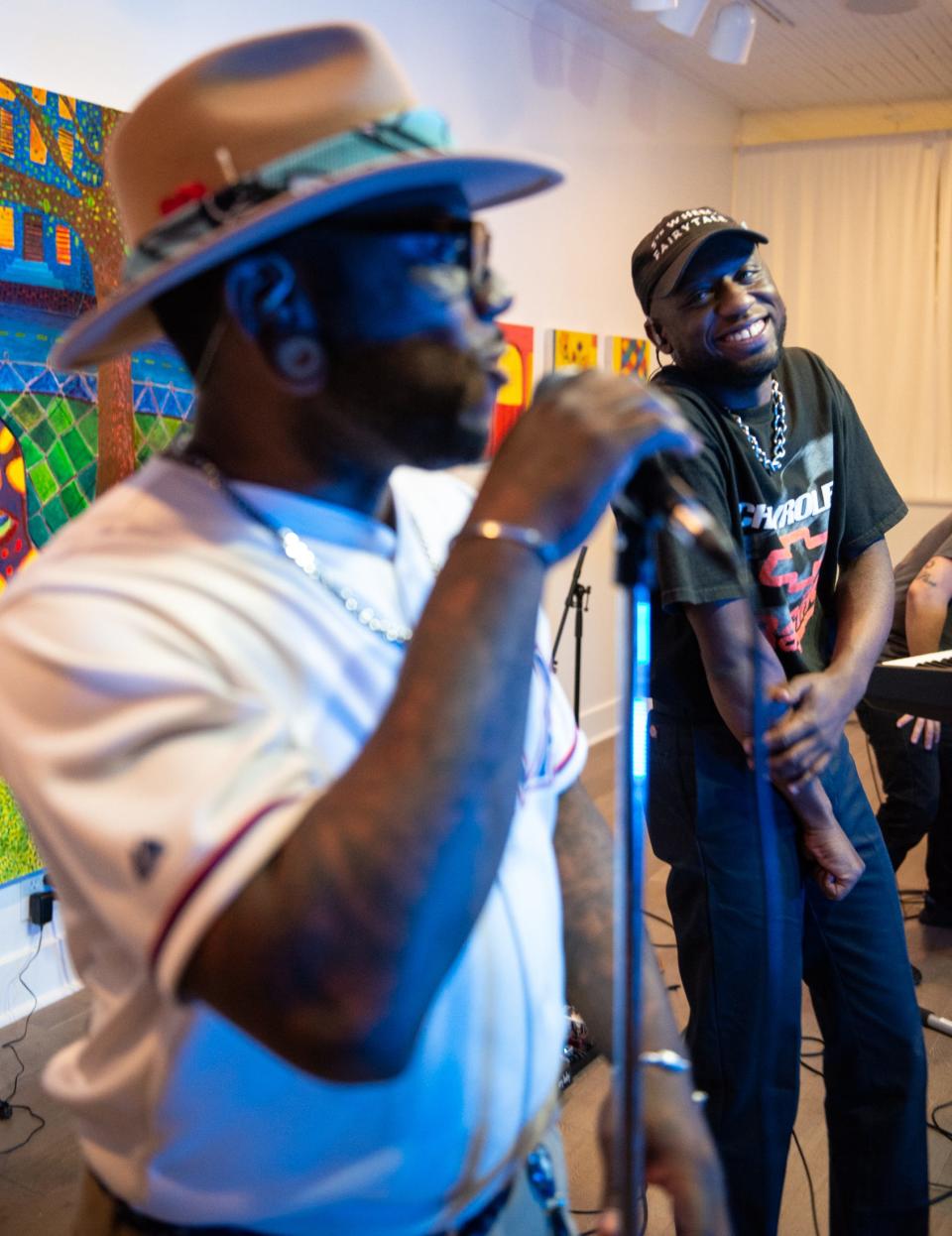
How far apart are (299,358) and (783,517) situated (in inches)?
53.3

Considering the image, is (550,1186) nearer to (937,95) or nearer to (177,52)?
(177,52)

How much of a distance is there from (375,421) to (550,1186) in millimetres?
695

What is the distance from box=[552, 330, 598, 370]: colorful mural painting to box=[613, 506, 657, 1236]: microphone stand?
203 inches

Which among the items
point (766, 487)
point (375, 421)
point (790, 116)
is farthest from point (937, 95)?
point (375, 421)

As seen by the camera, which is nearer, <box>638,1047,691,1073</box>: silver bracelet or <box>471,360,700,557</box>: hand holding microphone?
<box>471,360,700,557</box>: hand holding microphone

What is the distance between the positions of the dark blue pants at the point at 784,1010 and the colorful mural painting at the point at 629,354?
4.85 metres

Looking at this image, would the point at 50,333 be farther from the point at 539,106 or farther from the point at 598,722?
the point at 598,722

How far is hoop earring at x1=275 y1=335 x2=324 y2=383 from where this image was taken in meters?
0.89

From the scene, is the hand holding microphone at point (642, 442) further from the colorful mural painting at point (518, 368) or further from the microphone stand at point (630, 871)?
the colorful mural painting at point (518, 368)

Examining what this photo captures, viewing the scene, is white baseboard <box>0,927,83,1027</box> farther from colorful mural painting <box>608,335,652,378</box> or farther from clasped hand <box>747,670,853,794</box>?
colorful mural painting <box>608,335,652,378</box>

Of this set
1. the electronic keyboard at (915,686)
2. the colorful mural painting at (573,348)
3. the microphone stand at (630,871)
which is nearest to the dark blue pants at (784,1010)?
the electronic keyboard at (915,686)

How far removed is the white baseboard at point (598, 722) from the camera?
6520mm

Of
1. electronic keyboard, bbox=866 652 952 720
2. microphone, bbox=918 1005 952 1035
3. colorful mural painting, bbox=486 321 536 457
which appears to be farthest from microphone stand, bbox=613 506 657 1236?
colorful mural painting, bbox=486 321 536 457

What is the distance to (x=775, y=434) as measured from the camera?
2.10 meters
